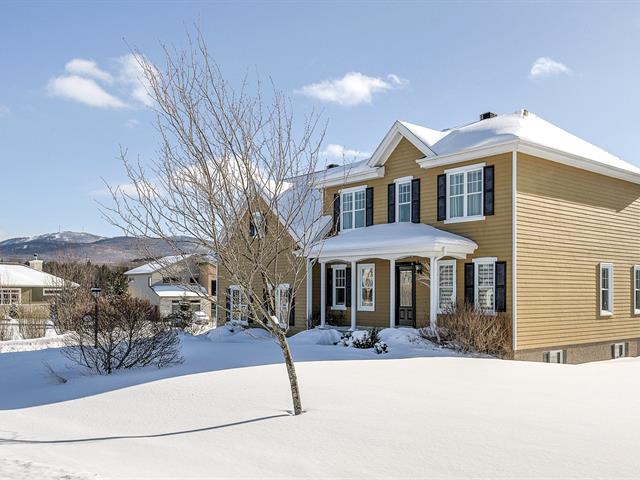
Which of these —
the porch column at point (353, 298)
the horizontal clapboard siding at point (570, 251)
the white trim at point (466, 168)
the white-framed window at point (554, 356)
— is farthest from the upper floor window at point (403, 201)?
the white-framed window at point (554, 356)

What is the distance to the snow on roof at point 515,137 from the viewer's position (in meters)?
18.9

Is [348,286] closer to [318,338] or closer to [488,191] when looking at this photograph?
[318,338]

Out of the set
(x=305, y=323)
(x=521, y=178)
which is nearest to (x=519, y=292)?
(x=521, y=178)

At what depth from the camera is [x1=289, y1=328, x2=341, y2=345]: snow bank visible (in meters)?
20.1

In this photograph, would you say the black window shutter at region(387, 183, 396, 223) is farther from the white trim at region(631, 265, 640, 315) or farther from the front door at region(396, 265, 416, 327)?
the white trim at region(631, 265, 640, 315)

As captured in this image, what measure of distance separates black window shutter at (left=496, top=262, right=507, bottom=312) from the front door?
3.42m

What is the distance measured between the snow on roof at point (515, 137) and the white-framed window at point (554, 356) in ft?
20.0

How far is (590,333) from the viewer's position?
20.5 metres

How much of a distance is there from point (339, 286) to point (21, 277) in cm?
3491

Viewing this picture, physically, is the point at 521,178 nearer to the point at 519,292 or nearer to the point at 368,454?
the point at 519,292

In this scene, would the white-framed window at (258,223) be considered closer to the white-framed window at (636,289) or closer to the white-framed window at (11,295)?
the white-framed window at (636,289)

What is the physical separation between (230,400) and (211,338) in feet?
46.0

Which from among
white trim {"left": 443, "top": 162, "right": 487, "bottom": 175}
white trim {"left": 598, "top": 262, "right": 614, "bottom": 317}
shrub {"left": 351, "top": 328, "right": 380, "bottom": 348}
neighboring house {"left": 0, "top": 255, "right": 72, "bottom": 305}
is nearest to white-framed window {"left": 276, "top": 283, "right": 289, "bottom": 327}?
shrub {"left": 351, "top": 328, "right": 380, "bottom": 348}

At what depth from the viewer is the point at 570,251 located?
1997cm
